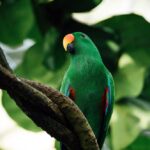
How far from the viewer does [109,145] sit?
1324 mm

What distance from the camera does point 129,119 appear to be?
4.49 feet

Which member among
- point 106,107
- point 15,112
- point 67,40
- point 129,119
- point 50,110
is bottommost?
point 129,119

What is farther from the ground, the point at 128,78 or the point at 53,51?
the point at 53,51

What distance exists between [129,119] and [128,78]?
0.37 ft

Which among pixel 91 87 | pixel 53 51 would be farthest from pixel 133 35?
pixel 91 87

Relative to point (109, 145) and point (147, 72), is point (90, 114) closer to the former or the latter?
point (109, 145)

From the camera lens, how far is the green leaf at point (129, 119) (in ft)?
4.33

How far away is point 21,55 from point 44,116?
100 centimetres

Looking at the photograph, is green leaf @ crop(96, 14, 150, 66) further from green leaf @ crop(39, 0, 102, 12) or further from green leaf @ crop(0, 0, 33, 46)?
green leaf @ crop(0, 0, 33, 46)

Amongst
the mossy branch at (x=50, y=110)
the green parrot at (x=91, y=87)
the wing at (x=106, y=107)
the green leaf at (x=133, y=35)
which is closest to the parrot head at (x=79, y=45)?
the green parrot at (x=91, y=87)

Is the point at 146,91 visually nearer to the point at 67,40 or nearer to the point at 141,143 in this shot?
the point at 141,143

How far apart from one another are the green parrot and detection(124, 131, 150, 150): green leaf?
0.77 feet

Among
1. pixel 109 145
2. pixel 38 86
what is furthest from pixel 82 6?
pixel 38 86

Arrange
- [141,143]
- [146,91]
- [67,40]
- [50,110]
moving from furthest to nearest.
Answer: [146,91]
[141,143]
[67,40]
[50,110]
